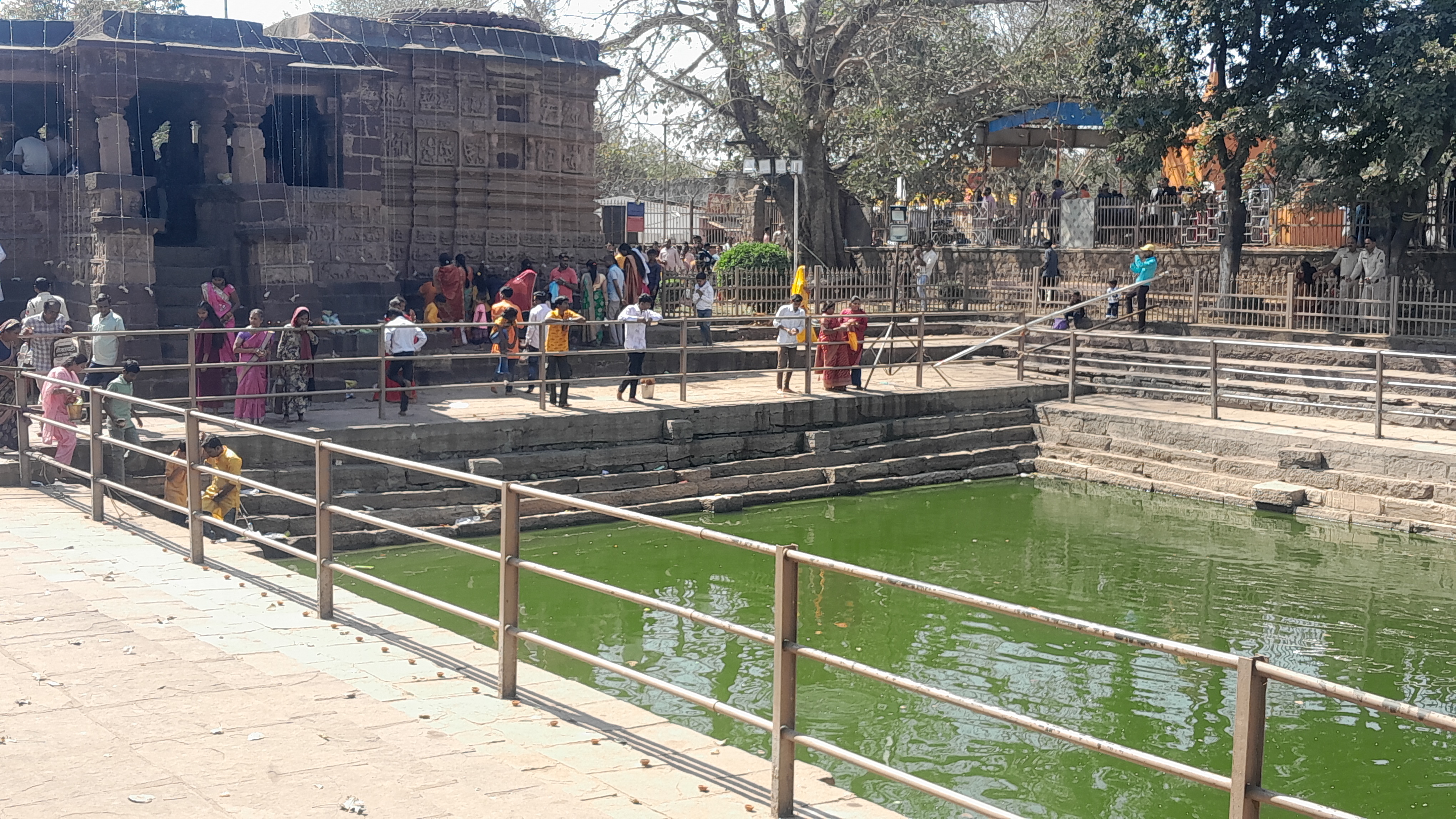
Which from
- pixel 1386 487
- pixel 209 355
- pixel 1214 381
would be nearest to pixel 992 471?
pixel 1214 381

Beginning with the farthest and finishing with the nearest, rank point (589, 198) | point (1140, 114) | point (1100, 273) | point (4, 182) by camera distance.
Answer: point (1100, 273) < point (589, 198) < point (1140, 114) < point (4, 182)

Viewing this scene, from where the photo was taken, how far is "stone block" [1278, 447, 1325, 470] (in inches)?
622

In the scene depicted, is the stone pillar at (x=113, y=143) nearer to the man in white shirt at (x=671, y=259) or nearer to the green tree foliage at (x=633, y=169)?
the man in white shirt at (x=671, y=259)

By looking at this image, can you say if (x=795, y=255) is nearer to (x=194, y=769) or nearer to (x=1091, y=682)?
(x=1091, y=682)

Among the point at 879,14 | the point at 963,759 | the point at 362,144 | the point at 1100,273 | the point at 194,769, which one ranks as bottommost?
the point at 963,759

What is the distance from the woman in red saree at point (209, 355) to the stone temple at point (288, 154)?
144cm

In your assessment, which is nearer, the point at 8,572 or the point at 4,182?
the point at 8,572

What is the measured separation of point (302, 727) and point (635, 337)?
11787mm

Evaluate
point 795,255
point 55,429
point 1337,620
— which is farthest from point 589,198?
point 1337,620

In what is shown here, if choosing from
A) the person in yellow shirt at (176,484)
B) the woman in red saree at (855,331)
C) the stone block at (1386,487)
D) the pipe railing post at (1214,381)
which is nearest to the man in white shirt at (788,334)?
the woman in red saree at (855,331)

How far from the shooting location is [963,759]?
8.01 metres

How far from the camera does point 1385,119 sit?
19.8 meters

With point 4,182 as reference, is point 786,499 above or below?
below

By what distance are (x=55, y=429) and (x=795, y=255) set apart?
14.7m
